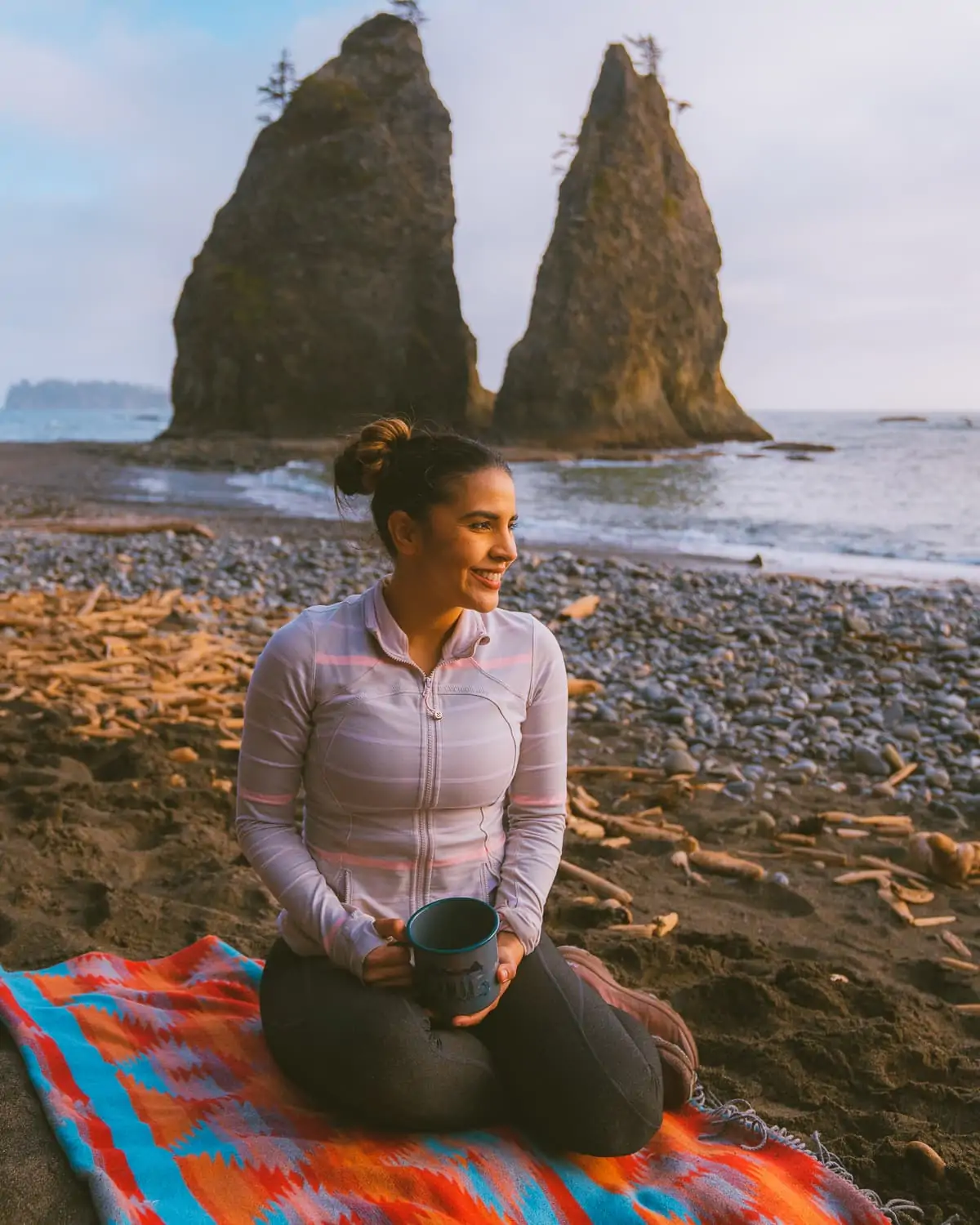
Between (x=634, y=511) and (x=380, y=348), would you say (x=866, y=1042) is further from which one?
(x=380, y=348)

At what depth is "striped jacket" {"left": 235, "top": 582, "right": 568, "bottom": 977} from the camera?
8.16 ft

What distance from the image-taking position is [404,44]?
167ft

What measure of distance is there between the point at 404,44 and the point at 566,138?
31.5ft

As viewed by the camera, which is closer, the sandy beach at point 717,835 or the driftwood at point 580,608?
the sandy beach at point 717,835

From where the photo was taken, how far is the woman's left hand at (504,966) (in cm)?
233

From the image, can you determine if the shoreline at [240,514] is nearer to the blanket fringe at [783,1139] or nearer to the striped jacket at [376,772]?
the striped jacket at [376,772]

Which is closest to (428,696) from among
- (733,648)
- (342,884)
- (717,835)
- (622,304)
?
(342,884)

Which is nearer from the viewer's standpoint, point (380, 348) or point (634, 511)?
point (634, 511)

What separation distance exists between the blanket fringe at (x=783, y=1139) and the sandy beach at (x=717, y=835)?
0.17 feet

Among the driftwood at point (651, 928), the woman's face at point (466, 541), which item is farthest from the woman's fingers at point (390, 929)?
the driftwood at point (651, 928)

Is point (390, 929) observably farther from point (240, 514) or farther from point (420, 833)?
point (240, 514)

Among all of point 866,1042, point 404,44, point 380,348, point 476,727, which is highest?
point 404,44

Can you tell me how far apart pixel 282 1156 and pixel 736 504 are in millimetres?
22524

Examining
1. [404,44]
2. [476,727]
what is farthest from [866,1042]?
[404,44]
